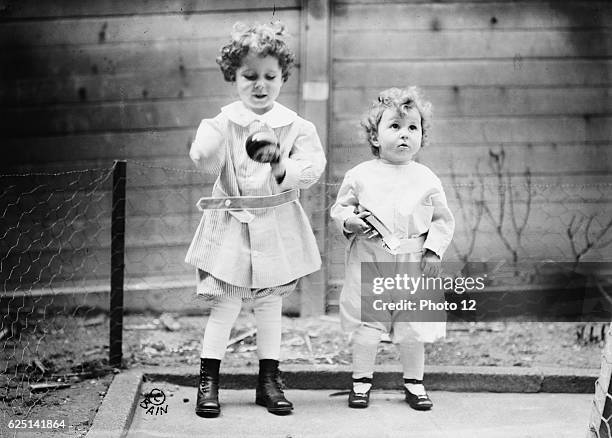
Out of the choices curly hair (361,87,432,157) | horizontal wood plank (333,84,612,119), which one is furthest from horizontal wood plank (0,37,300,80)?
curly hair (361,87,432,157)

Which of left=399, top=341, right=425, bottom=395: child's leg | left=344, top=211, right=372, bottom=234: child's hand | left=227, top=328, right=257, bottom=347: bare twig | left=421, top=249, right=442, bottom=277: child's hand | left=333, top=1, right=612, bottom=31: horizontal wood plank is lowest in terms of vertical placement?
left=227, top=328, right=257, bottom=347: bare twig

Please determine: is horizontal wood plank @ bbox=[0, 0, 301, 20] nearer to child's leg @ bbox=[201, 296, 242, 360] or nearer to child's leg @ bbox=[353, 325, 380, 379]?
child's leg @ bbox=[201, 296, 242, 360]

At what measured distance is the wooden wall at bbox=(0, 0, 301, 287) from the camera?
448 cm

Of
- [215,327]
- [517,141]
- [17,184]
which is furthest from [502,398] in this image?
[17,184]

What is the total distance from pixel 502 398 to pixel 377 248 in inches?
37.7

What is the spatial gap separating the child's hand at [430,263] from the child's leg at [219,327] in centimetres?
77

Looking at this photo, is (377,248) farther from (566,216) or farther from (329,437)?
(566,216)

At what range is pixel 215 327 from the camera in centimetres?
327

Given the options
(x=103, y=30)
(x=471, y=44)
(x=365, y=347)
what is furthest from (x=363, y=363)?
(x=103, y=30)

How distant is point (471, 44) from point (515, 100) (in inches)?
16.1

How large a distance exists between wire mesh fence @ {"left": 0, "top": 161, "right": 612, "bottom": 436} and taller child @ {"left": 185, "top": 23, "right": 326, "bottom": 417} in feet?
4.06

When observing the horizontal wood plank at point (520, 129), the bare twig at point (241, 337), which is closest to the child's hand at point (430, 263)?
the bare twig at point (241, 337)

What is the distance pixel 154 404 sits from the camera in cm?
337

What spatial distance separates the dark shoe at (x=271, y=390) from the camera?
325 centimetres
